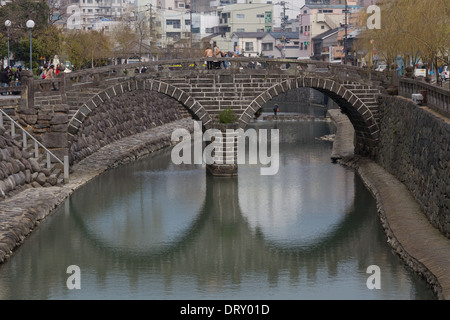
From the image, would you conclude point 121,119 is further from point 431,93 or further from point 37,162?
point 431,93

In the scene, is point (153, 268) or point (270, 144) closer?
point (153, 268)

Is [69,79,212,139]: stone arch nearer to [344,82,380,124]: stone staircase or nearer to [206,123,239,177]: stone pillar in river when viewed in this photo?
[206,123,239,177]: stone pillar in river

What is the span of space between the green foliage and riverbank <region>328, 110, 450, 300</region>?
5.87 metres

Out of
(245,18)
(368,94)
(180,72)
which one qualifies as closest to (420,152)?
(368,94)

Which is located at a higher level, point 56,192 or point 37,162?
point 37,162

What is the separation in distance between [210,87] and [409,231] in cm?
1433

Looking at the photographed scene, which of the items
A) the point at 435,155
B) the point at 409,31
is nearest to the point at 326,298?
the point at 435,155

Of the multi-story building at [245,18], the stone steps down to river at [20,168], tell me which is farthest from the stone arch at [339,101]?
the multi-story building at [245,18]

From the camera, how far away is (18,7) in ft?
172

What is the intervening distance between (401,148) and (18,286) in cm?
1585

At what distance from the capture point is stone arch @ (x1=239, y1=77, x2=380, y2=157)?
34.4 meters

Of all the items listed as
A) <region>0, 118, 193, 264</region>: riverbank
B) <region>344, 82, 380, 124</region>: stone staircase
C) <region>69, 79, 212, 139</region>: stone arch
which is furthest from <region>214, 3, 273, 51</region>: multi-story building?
<region>69, 79, 212, 139</region>: stone arch

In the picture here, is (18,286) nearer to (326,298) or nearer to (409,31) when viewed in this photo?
(326,298)

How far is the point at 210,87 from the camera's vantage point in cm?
3406
